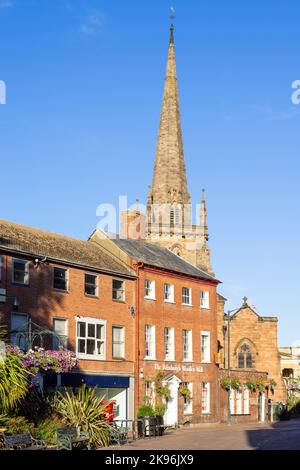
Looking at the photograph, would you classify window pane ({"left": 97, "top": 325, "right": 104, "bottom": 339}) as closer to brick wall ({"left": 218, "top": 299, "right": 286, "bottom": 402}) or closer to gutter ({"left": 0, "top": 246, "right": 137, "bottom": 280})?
gutter ({"left": 0, "top": 246, "right": 137, "bottom": 280})

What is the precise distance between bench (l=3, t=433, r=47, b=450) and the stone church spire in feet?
246

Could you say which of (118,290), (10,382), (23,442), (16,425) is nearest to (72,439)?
(16,425)

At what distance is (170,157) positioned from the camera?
103312 mm

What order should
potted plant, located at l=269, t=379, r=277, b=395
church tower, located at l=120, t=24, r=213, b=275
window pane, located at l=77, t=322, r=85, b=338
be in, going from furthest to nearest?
church tower, located at l=120, t=24, r=213, b=275, potted plant, located at l=269, t=379, r=277, b=395, window pane, located at l=77, t=322, r=85, b=338

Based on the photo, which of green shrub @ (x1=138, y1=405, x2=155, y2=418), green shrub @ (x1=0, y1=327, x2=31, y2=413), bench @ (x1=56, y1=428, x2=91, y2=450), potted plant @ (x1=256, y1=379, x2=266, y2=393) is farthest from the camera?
potted plant @ (x1=256, y1=379, x2=266, y2=393)

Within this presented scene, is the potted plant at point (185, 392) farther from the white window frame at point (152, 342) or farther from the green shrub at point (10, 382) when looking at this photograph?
the green shrub at point (10, 382)

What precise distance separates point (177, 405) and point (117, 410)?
481 centimetres

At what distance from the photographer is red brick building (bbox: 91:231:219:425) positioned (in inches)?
1786

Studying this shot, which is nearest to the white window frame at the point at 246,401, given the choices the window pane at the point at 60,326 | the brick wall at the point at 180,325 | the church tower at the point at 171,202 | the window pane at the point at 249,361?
the brick wall at the point at 180,325

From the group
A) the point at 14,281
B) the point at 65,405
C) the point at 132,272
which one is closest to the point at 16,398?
the point at 65,405

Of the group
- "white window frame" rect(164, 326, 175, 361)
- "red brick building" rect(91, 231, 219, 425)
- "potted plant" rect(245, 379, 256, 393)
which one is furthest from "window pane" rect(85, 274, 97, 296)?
"potted plant" rect(245, 379, 256, 393)

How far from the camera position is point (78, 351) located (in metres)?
40.7

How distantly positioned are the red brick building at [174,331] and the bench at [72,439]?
14.2 meters
